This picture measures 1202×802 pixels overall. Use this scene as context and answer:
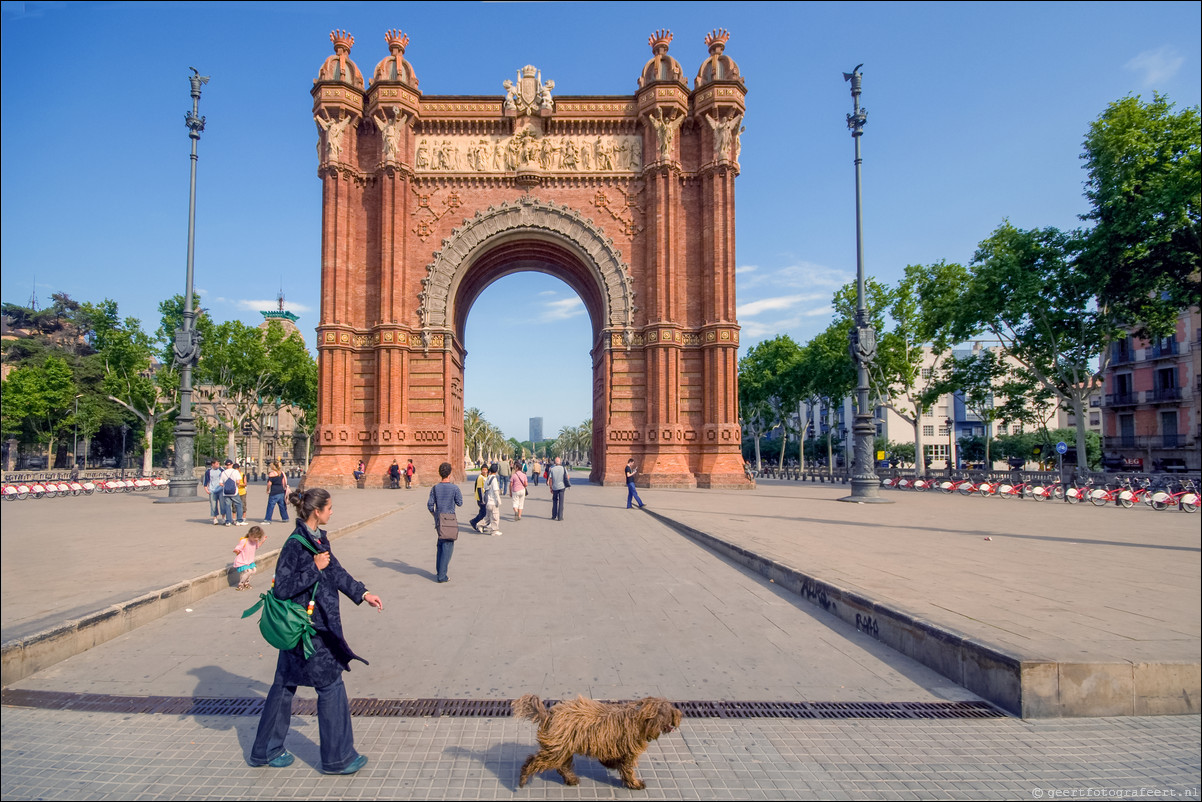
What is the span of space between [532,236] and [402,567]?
25.0 metres

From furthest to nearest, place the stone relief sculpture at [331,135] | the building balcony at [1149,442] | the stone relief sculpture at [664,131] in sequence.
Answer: the building balcony at [1149,442] < the stone relief sculpture at [664,131] < the stone relief sculpture at [331,135]

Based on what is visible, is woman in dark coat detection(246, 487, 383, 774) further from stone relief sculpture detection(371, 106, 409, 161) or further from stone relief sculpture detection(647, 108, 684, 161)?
stone relief sculpture detection(371, 106, 409, 161)

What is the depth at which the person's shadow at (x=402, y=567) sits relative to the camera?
372 inches

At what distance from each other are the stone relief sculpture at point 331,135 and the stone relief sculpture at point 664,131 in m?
14.9

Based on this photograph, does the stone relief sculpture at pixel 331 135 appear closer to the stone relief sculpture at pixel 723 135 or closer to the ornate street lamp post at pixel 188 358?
the ornate street lamp post at pixel 188 358

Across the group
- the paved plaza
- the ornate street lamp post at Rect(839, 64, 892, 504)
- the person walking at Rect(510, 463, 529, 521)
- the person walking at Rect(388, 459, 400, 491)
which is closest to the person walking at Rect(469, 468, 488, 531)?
the person walking at Rect(510, 463, 529, 521)

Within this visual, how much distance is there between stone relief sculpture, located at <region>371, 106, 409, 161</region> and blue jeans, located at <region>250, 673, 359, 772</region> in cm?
3090

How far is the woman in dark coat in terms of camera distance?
369 cm

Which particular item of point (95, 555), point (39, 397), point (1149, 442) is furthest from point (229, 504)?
point (1149, 442)

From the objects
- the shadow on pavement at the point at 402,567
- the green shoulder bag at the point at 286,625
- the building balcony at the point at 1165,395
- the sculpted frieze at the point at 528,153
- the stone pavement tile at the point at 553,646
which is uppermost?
the sculpted frieze at the point at 528,153

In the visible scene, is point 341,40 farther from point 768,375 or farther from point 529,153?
point 768,375

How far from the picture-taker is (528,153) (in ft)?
105

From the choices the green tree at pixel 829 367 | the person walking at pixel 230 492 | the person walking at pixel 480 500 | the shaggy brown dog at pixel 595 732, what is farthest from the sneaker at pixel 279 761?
the green tree at pixel 829 367

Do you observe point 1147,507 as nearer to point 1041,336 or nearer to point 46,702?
point 1041,336
